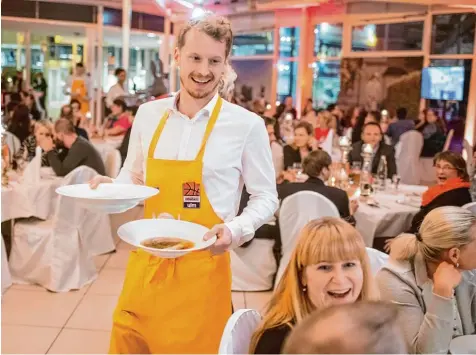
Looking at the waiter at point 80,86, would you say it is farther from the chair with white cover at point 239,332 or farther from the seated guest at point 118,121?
the chair with white cover at point 239,332

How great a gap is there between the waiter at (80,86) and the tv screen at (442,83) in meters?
6.55

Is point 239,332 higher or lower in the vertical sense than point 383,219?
higher

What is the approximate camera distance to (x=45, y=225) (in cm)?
484

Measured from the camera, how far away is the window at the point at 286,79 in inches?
571

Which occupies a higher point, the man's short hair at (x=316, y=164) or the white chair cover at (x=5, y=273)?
the man's short hair at (x=316, y=164)

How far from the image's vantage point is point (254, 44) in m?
15.6

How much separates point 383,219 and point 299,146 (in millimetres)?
1848

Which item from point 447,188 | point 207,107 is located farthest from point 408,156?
point 207,107

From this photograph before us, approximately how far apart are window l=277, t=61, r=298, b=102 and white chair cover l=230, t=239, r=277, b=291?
9898 mm

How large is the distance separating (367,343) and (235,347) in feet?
2.77

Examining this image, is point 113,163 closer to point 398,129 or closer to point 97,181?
point 97,181

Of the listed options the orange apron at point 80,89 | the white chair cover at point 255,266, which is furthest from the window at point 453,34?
the white chair cover at point 255,266

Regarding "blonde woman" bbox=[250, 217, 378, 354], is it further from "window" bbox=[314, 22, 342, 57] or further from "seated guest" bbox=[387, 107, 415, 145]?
"window" bbox=[314, 22, 342, 57]

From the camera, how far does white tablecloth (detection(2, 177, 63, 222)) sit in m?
4.69
